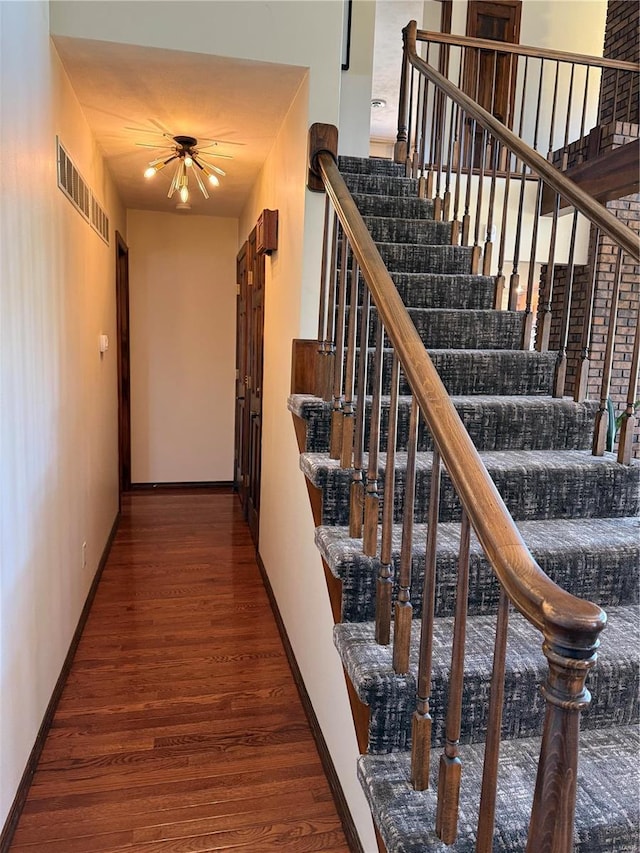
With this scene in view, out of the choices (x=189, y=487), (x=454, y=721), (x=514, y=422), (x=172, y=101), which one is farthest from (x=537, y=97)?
(x=454, y=721)

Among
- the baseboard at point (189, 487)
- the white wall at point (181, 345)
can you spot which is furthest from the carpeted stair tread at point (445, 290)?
the baseboard at point (189, 487)

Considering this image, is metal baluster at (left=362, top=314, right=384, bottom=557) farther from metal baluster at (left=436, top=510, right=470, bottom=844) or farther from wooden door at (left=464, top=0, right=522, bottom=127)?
wooden door at (left=464, top=0, right=522, bottom=127)

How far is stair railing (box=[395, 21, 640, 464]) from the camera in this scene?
7.10 ft

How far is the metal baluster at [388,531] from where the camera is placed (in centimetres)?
136

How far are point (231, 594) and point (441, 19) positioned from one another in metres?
6.43

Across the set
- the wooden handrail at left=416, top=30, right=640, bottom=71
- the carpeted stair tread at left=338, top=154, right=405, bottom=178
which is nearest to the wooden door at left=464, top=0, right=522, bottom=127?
the wooden handrail at left=416, top=30, right=640, bottom=71

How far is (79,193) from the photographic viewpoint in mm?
2740

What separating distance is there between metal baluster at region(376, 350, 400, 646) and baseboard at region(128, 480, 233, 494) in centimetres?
401

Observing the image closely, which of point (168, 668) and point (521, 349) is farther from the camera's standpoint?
point (521, 349)

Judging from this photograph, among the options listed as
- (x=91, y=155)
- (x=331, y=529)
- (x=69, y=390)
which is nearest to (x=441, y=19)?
(x=91, y=155)

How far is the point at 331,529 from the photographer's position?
1.84 metres

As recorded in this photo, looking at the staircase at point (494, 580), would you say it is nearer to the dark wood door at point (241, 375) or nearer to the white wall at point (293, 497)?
the white wall at point (293, 497)

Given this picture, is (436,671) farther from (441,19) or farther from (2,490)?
(441,19)

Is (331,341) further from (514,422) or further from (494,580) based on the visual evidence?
(494,580)
